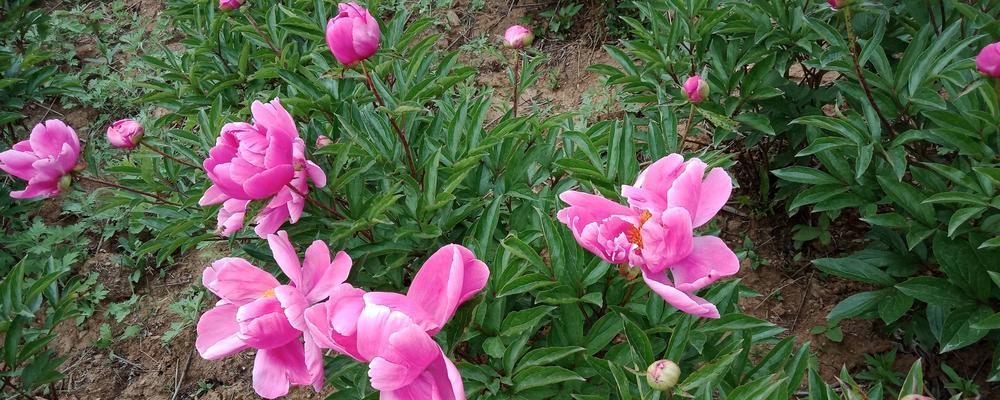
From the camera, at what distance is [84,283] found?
9.13 feet

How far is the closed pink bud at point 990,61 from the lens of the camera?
1226mm

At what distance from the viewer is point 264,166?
1.14 metres

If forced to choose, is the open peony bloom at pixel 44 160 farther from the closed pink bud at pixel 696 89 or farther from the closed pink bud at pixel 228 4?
the closed pink bud at pixel 696 89

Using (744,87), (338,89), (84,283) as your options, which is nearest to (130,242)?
(84,283)

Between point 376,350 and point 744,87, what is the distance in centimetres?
136

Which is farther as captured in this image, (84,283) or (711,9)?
(84,283)

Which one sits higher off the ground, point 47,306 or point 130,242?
point 130,242

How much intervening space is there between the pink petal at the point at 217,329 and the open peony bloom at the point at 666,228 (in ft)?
1.78

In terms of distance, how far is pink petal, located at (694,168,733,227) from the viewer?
0.98m

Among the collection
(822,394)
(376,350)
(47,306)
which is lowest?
(47,306)

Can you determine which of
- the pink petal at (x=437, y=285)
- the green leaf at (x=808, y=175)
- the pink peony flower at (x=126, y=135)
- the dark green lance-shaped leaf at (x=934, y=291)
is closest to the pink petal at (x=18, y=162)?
the pink peony flower at (x=126, y=135)

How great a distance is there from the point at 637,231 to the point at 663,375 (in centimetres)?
20

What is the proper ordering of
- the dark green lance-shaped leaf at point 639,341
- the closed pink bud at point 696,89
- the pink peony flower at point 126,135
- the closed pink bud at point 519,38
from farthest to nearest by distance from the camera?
the closed pink bud at point 519,38, the pink peony flower at point 126,135, the closed pink bud at point 696,89, the dark green lance-shaped leaf at point 639,341

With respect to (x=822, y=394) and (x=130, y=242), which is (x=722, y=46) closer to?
(x=822, y=394)
